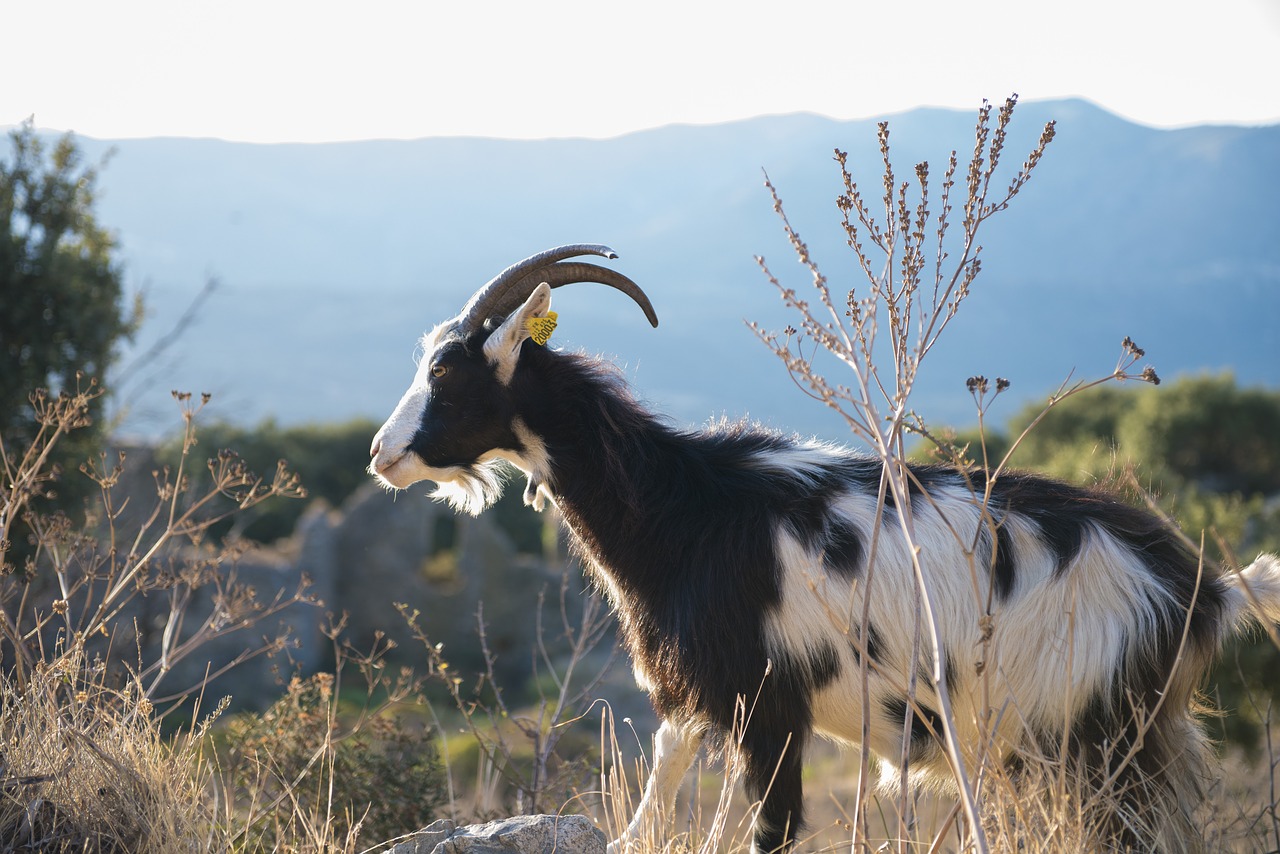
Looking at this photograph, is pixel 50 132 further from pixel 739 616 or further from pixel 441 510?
pixel 441 510

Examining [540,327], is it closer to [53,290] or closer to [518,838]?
[518,838]

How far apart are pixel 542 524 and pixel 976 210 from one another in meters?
29.9

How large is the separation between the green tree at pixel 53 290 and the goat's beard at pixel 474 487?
5.55 metres

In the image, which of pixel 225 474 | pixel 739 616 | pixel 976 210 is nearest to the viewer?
pixel 976 210

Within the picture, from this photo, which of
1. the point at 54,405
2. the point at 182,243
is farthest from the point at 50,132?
the point at 182,243

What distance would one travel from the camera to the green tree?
375 inches

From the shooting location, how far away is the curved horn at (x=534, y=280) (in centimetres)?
471

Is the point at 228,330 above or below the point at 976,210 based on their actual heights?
below

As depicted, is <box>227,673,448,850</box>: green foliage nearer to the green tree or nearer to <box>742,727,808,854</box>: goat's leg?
<box>742,727,808,854</box>: goat's leg

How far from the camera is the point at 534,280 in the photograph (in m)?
4.88

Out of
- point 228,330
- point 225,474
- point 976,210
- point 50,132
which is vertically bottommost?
point 228,330

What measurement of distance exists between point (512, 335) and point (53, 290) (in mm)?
6800

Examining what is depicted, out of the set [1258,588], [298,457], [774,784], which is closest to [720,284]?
[298,457]

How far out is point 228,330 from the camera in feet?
549
